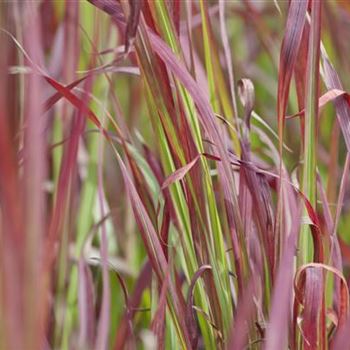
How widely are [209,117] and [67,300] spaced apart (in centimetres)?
37

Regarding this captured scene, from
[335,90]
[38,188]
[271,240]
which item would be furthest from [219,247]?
[38,188]

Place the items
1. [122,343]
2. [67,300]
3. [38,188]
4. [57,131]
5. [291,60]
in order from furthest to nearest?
[57,131] < [67,300] < [122,343] < [291,60] < [38,188]

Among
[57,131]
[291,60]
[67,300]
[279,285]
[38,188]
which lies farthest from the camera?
[57,131]

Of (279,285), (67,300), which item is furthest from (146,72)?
(67,300)

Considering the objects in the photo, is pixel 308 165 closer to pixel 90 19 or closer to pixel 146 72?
pixel 146 72

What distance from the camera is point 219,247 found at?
0.62 m

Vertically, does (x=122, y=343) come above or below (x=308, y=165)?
below

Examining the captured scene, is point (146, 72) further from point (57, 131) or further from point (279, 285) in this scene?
point (57, 131)

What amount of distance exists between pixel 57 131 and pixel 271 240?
0.51m

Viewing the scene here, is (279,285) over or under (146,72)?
under

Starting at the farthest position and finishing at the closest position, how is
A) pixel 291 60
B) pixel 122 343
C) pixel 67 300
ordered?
pixel 67 300, pixel 122 343, pixel 291 60

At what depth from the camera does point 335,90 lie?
613mm

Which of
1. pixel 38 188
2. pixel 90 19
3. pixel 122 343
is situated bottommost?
pixel 122 343

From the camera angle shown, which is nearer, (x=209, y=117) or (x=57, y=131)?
(x=209, y=117)
